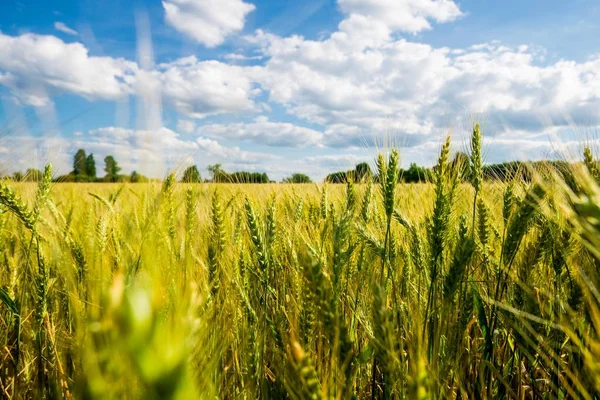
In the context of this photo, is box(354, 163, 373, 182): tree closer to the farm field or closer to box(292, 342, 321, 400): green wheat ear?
Result: the farm field

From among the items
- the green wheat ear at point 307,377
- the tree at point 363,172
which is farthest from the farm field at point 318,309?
the tree at point 363,172

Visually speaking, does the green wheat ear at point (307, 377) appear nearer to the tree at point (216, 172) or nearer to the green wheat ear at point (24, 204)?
the green wheat ear at point (24, 204)

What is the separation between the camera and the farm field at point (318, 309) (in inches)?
26.3

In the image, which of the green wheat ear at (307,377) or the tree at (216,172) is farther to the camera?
the tree at (216,172)

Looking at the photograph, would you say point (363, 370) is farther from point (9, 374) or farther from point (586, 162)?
point (9, 374)

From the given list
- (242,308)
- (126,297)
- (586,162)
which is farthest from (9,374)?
(586,162)

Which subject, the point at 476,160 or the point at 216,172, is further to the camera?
the point at 216,172

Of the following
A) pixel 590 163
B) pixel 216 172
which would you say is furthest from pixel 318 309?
pixel 216 172

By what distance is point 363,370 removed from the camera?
1452 mm

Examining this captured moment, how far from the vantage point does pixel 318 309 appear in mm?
997

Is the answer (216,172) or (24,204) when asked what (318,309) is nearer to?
(24,204)

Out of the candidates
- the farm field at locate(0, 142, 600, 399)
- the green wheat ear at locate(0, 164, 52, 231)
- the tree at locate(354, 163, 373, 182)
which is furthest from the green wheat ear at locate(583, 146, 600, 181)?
the green wheat ear at locate(0, 164, 52, 231)

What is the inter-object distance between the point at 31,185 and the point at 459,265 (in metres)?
2.27

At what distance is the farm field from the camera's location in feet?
2.19
